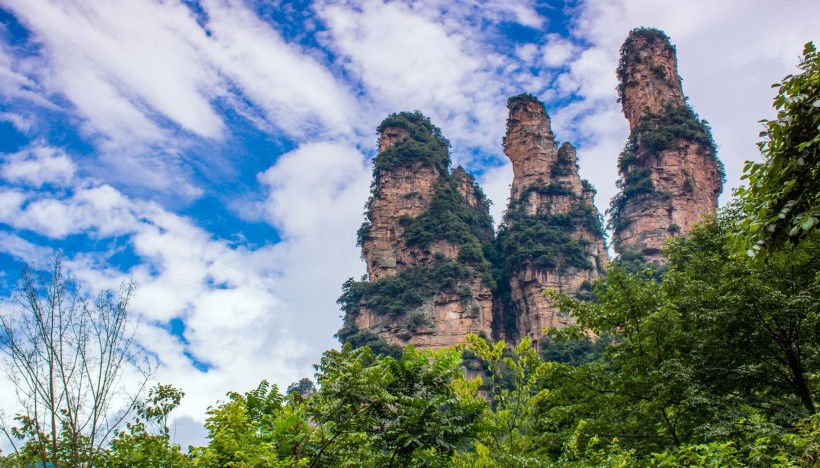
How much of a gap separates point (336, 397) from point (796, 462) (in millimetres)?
5163

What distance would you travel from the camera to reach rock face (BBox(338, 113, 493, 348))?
206 feet

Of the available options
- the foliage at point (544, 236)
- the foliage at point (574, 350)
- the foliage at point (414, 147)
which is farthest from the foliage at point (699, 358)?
the foliage at point (414, 147)

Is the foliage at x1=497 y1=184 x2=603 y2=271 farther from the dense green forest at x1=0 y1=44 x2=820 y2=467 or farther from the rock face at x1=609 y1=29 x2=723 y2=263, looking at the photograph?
the dense green forest at x1=0 y1=44 x2=820 y2=467

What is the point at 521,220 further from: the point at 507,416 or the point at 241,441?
the point at 241,441

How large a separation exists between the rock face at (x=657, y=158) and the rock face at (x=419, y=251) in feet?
56.8

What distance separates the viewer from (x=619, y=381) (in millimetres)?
9836

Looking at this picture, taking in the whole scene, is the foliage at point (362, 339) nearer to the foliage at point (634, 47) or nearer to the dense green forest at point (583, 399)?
the foliage at point (634, 47)

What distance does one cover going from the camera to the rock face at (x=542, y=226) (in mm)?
66250

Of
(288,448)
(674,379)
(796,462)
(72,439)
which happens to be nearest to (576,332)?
(674,379)

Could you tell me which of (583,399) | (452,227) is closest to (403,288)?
(452,227)

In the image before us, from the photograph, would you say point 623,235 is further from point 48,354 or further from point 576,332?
point 48,354

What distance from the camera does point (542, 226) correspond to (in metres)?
69.6

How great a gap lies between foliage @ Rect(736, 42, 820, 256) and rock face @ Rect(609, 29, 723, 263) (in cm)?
6314

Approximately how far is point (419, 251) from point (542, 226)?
14579mm
